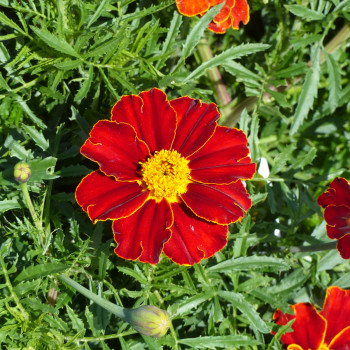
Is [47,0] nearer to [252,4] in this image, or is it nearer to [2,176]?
[2,176]

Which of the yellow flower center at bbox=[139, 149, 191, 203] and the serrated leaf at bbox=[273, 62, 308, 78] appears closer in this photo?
the yellow flower center at bbox=[139, 149, 191, 203]

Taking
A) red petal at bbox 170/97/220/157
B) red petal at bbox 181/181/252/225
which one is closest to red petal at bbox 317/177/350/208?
red petal at bbox 181/181/252/225

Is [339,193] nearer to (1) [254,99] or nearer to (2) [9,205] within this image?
(1) [254,99]

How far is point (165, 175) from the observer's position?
1272 millimetres

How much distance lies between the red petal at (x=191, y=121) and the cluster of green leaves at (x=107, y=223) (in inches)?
3.5

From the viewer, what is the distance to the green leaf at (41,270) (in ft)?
4.05

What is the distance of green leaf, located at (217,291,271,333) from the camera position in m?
1.41

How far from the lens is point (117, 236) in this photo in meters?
1.20

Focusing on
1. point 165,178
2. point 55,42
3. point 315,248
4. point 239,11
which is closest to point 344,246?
point 315,248

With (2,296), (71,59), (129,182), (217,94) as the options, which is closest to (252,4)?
(217,94)

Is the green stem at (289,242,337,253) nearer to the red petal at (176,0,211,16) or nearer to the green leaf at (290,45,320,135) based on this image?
the green leaf at (290,45,320,135)

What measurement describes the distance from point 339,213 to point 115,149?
0.53m

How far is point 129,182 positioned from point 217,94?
0.82 meters

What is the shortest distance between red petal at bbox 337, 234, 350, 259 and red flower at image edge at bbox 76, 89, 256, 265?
0.24 meters
